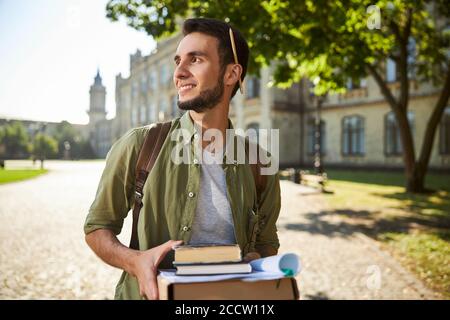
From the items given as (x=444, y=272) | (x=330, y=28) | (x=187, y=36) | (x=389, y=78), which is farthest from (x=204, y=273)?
(x=389, y=78)

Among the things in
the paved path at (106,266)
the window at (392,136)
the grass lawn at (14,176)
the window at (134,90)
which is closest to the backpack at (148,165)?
the paved path at (106,266)

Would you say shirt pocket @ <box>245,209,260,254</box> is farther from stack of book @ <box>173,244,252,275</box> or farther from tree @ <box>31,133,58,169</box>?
tree @ <box>31,133,58,169</box>

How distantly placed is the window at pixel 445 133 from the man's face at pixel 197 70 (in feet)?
83.5

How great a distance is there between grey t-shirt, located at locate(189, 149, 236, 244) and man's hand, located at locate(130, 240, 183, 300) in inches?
8.4

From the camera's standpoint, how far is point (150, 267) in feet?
4.24

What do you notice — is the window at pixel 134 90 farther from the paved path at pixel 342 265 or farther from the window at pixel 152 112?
the paved path at pixel 342 265

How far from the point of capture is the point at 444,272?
5.56 meters

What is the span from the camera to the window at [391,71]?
26.7m

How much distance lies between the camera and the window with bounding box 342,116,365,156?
2883 centimetres

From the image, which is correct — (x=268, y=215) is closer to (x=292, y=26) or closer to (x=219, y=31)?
(x=219, y=31)

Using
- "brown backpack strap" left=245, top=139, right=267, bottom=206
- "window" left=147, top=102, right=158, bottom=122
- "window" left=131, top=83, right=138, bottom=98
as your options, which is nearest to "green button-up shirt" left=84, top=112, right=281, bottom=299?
"brown backpack strap" left=245, top=139, right=267, bottom=206

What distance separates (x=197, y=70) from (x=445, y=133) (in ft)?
84.0

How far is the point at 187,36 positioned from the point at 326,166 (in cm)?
3058

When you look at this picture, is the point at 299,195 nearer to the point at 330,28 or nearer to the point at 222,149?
Answer: the point at 330,28
